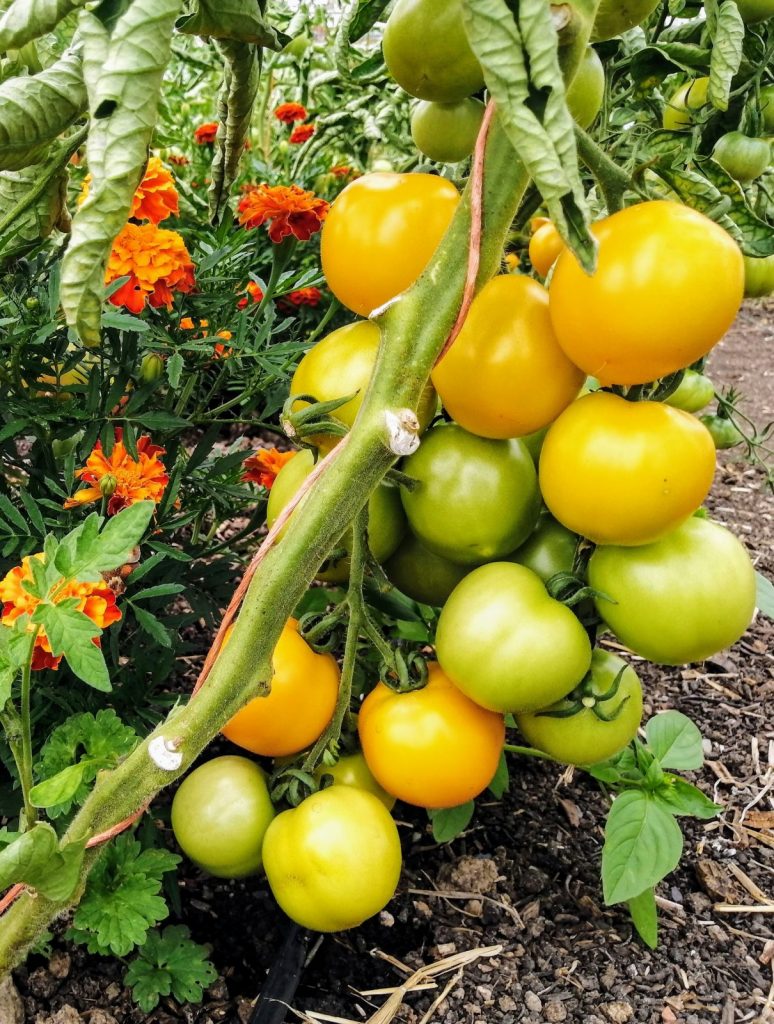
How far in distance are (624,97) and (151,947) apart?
3.72 feet

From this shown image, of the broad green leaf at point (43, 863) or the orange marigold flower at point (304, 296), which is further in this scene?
the orange marigold flower at point (304, 296)

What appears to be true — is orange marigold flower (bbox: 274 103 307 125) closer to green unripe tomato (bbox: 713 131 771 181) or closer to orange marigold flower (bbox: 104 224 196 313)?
orange marigold flower (bbox: 104 224 196 313)

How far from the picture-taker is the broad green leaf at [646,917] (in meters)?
1.01

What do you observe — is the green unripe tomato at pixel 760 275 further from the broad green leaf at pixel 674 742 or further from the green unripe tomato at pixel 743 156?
the broad green leaf at pixel 674 742

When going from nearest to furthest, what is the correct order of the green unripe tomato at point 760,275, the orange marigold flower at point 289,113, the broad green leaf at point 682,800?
the broad green leaf at point 682,800 → the green unripe tomato at point 760,275 → the orange marigold flower at point 289,113

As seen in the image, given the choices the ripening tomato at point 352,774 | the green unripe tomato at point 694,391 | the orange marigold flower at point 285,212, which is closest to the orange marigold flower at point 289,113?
the orange marigold flower at point 285,212

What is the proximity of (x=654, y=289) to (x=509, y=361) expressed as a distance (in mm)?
138

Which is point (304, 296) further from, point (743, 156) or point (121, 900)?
point (121, 900)

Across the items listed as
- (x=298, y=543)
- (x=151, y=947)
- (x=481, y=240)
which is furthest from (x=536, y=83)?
(x=151, y=947)

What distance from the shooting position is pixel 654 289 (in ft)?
2.04

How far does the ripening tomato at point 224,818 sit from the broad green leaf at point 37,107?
2.10ft

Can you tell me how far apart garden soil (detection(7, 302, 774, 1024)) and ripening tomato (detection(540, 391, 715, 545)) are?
59 centimetres

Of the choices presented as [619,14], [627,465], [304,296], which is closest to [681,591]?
[627,465]

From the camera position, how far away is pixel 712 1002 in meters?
1.01
